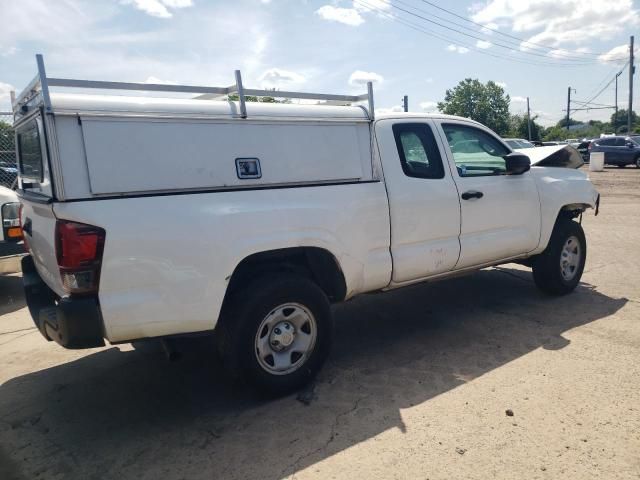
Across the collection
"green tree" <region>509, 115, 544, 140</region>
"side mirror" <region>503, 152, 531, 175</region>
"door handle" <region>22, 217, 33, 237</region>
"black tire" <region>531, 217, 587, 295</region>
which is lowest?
"black tire" <region>531, 217, 587, 295</region>

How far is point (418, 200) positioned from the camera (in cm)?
412

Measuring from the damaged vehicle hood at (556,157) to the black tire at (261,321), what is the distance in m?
3.21

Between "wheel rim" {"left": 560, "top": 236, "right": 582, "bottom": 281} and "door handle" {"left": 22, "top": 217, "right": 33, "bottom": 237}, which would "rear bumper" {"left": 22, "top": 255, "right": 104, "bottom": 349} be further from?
"wheel rim" {"left": 560, "top": 236, "right": 582, "bottom": 281}

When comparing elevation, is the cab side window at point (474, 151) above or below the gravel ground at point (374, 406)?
above

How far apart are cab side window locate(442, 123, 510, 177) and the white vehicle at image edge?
0.03 metres

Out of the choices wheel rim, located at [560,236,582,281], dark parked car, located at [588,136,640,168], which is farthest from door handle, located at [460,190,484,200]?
dark parked car, located at [588,136,640,168]

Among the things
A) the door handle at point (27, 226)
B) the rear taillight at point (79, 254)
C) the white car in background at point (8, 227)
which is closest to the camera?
the rear taillight at point (79, 254)

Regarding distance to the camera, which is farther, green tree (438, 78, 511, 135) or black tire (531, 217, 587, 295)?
green tree (438, 78, 511, 135)

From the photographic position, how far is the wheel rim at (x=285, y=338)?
343 cm

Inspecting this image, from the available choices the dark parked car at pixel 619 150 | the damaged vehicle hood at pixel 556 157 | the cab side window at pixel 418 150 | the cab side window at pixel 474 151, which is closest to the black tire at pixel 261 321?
the cab side window at pixel 418 150

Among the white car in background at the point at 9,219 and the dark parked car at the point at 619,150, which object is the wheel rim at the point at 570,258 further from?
the dark parked car at the point at 619,150

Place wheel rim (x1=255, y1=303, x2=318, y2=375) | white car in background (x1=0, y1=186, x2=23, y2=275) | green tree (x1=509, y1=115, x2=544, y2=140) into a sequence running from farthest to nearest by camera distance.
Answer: green tree (x1=509, y1=115, x2=544, y2=140)
white car in background (x1=0, y1=186, x2=23, y2=275)
wheel rim (x1=255, y1=303, x2=318, y2=375)

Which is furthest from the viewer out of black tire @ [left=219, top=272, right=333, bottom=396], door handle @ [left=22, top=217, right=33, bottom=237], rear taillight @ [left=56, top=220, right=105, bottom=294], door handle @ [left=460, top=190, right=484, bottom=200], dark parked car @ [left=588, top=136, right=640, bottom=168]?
dark parked car @ [left=588, top=136, right=640, bottom=168]

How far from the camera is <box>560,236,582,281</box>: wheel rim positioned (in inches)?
218
